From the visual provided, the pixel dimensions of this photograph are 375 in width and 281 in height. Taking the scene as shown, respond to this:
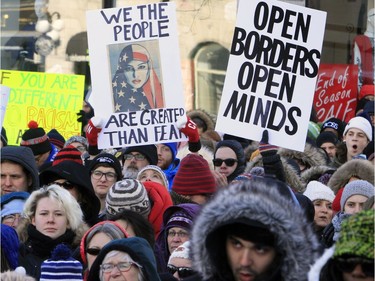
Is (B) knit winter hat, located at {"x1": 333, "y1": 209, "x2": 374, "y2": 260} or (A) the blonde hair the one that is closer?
(B) knit winter hat, located at {"x1": 333, "y1": 209, "x2": 374, "y2": 260}

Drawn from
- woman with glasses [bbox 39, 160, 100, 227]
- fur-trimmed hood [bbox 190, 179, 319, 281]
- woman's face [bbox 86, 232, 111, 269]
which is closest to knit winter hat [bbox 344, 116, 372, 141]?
woman with glasses [bbox 39, 160, 100, 227]

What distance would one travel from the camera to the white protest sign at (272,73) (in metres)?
8.41

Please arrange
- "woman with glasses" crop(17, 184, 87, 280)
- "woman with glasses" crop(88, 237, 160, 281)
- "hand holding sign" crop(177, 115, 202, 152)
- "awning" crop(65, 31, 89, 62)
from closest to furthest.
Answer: "woman with glasses" crop(88, 237, 160, 281) → "woman with glasses" crop(17, 184, 87, 280) → "hand holding sign" crop(177, 115, 202, 152) → "awning" crop(65, 31, 89, 62)

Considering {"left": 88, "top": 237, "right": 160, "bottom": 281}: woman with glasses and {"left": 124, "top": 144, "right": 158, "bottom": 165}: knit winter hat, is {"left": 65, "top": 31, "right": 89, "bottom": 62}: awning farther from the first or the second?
{"left": 88, "top": 237, "right": 160, "bottom": 281}: woman with glasses

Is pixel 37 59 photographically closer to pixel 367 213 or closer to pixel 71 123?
pixel 71 123

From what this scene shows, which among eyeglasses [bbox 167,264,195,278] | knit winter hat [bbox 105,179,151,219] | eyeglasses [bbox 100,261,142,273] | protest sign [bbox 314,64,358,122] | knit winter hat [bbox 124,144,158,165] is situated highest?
protest sign [bbox 314,64,358,122]

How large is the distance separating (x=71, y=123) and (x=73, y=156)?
3.41 meters

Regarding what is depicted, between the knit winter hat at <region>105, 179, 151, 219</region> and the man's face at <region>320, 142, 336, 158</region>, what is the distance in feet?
12.8

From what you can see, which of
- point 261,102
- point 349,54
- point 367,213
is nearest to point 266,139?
point 261,102

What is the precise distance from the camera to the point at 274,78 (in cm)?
858

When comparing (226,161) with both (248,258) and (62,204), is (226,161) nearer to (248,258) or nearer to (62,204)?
(62,204)

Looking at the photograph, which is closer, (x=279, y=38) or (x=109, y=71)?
(x=279, y=38)

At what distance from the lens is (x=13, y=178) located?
8.82 m

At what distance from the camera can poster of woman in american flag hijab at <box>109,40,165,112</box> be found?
991 cm
